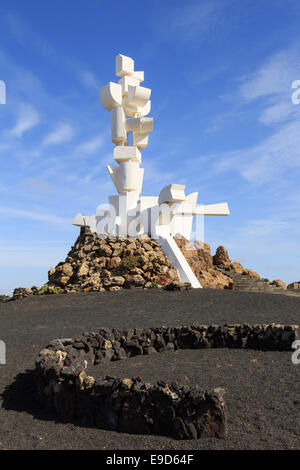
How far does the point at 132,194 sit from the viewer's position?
A: 70.7 feet

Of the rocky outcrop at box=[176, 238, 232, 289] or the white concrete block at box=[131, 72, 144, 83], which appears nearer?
the rocky outcrop at box=[176, 238, 232, 289]

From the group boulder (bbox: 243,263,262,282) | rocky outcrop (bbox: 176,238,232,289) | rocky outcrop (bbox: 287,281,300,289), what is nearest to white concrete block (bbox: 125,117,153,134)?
rocky outcrop (bbox: 176,238,232,289)

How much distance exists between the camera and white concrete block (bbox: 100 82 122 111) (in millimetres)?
21641

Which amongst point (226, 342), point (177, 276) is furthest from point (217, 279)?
point (226, 342)

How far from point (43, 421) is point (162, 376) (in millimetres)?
2292

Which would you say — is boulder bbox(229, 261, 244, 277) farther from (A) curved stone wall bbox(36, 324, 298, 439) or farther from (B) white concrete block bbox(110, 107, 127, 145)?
(A) curved stone wall bbox(36, 324, 298, 439)

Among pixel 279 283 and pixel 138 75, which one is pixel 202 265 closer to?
pixel 279 283

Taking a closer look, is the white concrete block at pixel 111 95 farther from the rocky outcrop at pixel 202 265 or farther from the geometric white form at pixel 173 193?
the rocky outcrop at pixel 202 265

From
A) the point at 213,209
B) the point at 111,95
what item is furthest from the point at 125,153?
the point at 213,209

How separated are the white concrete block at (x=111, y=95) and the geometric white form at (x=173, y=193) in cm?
616

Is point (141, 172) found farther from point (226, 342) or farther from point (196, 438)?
point (196, 438)

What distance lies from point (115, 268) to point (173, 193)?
467cm

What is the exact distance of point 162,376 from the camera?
6895mm

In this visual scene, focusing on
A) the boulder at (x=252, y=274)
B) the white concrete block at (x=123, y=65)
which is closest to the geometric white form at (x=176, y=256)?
the boulder at (x=252, y=274)
